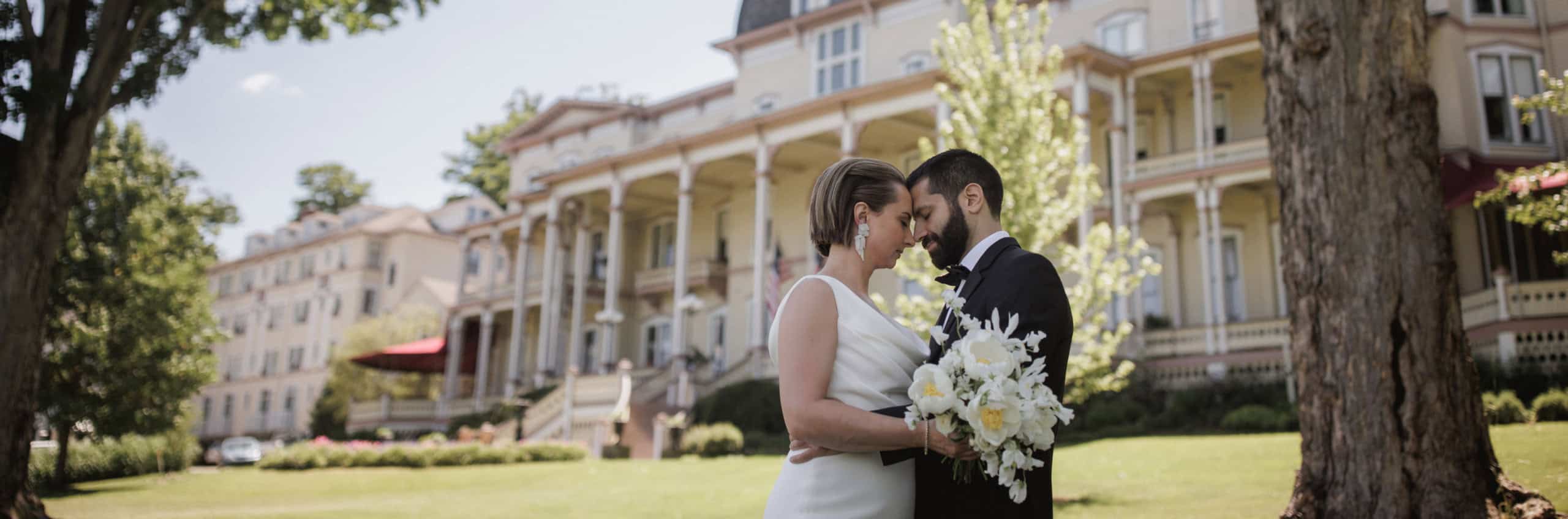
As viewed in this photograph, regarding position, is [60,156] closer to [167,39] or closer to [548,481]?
[167,39]

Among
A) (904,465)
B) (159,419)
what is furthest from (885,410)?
(159,419)

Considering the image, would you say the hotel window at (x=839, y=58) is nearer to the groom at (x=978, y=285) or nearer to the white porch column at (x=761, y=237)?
the white porch column at (x=761, y=237)

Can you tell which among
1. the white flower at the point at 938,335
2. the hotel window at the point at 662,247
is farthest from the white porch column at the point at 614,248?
the white flower at the point at 938,335

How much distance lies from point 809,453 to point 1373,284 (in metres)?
4.03

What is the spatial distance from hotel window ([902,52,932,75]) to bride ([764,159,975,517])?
25.7 metres

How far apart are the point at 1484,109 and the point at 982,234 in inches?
891

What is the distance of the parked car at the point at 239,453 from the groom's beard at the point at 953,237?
127ft

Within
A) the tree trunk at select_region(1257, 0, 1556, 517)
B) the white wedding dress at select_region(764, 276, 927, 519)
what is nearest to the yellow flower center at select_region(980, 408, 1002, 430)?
the white wedding dress at select_region(764, 276, 927, 519)

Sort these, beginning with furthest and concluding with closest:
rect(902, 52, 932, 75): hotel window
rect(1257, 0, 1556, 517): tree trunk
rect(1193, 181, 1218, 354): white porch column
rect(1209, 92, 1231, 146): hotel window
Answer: rect(902, 52, 932, 75): hotel window, rect(1209, 92, 1231, 146): hotel window, rect(1193, 181, 1218, 354): white porch column, rect(1257, 0, 1556, 517): tree trunk

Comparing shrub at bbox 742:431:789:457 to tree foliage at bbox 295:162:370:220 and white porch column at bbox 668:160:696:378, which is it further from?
tree foliage at bbox 295:162:370:220

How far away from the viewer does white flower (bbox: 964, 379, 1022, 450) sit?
9.00 feet

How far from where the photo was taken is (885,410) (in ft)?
10.2

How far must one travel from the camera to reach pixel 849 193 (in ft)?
10.7

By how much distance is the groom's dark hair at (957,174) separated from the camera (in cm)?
340
